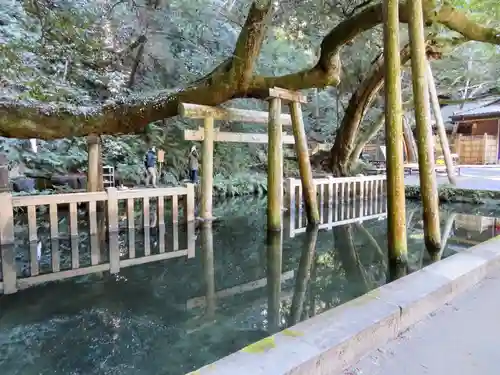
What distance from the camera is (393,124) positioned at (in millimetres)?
3764

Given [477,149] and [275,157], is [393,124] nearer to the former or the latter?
[275,157]

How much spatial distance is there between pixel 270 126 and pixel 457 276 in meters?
4.03

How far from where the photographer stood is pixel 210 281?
439 centimetres

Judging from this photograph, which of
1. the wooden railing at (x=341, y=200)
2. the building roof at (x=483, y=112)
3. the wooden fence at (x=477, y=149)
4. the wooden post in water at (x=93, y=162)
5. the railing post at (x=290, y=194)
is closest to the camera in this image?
the wooden post in water at (x=93, y=162)

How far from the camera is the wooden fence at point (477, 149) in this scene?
1841 centimetres

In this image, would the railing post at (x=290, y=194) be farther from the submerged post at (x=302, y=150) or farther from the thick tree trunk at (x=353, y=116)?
the thick tree trunk at (x=353, y=116)

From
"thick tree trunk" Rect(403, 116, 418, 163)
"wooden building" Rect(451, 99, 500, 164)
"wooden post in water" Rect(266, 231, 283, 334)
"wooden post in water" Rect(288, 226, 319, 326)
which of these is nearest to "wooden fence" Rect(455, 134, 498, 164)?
"wooden building" Rect(451, 99, 500, 164)

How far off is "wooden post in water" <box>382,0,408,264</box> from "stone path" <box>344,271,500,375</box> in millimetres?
1230

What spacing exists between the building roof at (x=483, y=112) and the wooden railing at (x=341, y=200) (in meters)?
10.5

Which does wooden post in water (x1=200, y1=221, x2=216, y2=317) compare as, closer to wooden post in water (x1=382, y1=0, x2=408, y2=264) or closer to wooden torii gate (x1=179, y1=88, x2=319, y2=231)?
wooden torii gate (x1=179, y1=88, x2=319, y2=231)

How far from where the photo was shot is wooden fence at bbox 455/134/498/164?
18406 mm

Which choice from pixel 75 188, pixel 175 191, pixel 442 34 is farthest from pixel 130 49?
pixel 442 34

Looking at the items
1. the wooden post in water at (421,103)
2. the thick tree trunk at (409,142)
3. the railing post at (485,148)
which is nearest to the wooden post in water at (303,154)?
the wooden post in water at (421,103)

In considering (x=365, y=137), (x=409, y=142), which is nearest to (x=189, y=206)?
(x=365, y=137)
